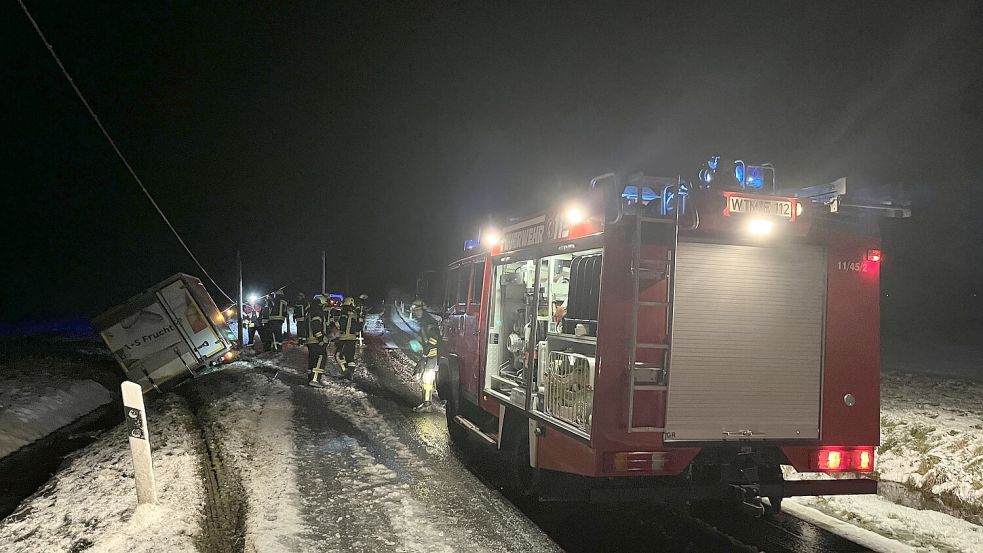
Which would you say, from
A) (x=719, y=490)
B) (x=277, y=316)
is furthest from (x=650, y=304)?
(x=277, y=316)

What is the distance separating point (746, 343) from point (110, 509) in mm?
5249

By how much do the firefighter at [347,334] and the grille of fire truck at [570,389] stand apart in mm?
8199

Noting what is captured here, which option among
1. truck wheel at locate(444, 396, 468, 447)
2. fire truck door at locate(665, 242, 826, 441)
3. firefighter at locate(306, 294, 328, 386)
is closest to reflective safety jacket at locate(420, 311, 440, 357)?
truck wheel at locate(444, 396, 468, 447)

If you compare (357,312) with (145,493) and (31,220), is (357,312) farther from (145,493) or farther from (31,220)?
(31,220)

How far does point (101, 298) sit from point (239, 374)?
4758 cm

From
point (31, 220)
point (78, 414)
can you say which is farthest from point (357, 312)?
point (31, 220)

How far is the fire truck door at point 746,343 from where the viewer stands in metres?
5.00

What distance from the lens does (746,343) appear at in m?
5.12

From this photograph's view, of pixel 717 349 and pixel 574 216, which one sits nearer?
pixel 717 349

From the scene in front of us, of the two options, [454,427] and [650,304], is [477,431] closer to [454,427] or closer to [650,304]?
[454,427]

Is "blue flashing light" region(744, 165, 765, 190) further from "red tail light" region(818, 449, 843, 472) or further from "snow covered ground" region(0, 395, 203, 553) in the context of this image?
"snow covered ground" region(0, 395, 203, 553)

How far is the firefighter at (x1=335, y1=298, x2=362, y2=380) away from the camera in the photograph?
13.5m

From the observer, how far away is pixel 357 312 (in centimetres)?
1395

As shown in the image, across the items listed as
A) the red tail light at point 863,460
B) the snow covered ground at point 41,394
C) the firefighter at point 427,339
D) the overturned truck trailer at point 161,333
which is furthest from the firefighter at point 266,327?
the red tail light at point 863,460
